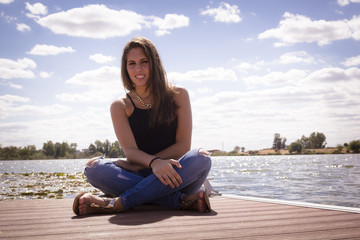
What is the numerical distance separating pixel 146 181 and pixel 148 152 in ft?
Answer: 1.80

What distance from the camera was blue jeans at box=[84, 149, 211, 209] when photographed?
2.77 m

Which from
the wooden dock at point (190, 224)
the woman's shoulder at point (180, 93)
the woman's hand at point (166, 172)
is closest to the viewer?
the wooden dock at point (190, 224)

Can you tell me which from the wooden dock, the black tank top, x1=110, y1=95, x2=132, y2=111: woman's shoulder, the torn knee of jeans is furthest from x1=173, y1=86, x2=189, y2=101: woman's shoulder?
the wooden dock

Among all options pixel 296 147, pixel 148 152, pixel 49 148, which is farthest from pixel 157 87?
pixel 296 147

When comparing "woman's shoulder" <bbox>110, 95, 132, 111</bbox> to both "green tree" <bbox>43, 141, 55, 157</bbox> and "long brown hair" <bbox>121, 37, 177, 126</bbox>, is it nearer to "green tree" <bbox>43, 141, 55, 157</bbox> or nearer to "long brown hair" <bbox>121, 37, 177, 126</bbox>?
"long brown hair" <bbox>121, 37, 177, 126</bbox>

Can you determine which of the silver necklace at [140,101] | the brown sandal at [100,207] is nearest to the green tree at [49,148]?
the silver necklace at [140,101]

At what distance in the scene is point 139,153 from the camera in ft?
9.51

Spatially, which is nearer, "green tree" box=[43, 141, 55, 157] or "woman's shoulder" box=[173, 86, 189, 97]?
"woman's shoulder" box=[173, 86, 189, 97]

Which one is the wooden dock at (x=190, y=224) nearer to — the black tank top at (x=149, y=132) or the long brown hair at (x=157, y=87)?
the black tank top at (x=149, y=132)

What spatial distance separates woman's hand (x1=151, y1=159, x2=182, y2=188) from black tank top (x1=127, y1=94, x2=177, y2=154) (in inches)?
21.3

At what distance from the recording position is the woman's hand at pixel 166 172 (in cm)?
263

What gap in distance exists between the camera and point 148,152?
3258mm

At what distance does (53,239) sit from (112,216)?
751mm

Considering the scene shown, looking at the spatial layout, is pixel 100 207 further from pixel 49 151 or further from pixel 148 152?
pixel 49 151
